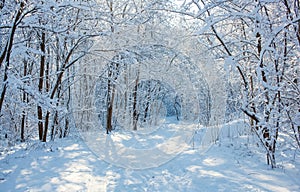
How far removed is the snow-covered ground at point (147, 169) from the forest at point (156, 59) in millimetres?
573

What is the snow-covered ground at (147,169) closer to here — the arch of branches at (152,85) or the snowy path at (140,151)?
the snowy path at (140,151)

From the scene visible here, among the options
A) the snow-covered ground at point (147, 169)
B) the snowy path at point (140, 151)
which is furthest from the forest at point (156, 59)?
the snowy path at point (140, 151)

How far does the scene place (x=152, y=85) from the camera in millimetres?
16984

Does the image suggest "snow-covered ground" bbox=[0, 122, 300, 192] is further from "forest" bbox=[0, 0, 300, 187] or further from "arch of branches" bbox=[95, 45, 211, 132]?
"arch of branches" bbox=[95, 45, 211, 132]

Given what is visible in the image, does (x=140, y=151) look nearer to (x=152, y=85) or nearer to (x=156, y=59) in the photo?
(x=156, y=59)

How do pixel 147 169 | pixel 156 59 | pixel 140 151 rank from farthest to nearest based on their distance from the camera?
pixel 156 59 → pixel 140 151 → pixel 147 169

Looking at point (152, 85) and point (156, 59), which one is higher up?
point (156, 59)

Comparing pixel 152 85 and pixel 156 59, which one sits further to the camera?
pixel 152 85

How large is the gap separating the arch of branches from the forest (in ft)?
0.18

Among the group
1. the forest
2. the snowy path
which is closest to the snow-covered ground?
the snowy path

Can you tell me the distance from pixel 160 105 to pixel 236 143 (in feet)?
36.6

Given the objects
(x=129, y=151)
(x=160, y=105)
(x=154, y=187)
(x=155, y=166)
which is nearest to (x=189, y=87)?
(x=129, y=151)

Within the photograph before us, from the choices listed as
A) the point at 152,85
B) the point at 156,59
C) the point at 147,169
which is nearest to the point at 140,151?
the point at 147,169

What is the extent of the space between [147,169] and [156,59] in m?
5.53
